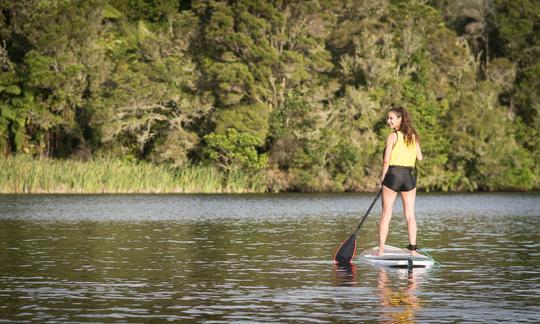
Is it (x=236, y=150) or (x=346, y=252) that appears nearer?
(x=346, y=252)

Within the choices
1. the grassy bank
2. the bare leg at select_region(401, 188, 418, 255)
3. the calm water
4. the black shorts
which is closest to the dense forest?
the grassy bank

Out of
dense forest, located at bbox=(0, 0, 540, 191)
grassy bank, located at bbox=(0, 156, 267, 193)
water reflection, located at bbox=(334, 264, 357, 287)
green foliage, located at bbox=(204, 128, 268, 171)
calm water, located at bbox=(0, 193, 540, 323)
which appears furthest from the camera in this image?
dense forest, located at bbox=(0, 0, 540, 191)

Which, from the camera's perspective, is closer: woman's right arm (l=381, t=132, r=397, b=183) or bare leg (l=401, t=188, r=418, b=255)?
woman's right arm (l=381, t=132, r=397, b=183)

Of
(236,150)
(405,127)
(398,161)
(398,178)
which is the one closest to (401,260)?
(398,178)

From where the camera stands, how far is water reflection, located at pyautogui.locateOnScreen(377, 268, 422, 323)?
12.8 metres

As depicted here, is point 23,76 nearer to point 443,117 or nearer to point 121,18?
point 121,18

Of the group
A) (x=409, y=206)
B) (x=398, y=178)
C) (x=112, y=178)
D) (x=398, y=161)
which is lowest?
(x=112, y=178)

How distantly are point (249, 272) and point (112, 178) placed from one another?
1598 inches

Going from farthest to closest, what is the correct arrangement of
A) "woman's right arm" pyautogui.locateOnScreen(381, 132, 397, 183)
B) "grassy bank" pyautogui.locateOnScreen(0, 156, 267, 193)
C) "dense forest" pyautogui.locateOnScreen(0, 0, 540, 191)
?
"dense forest" pyautogui.locateOnScreen(0, 0, 540, 191), "grassy bank" pyautogui.locateOnScreen(0, 156, 267, 193), "woman's right arm" pyautogui.locateOnScreen(381, 132, 397, 183)

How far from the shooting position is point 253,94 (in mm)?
68000

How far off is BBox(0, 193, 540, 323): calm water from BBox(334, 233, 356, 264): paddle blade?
197 millimetres

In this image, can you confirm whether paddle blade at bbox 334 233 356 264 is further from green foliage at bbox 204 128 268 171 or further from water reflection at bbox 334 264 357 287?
green foliage at bbox 204 128 268 171

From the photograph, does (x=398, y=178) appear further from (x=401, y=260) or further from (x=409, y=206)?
(x=401, y=260)

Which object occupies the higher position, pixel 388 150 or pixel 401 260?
pixel 388 150
